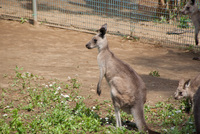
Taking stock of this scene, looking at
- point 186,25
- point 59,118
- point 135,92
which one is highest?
point 186,25

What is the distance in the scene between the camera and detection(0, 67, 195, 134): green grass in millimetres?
4285

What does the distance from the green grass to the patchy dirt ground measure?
0.33 meters

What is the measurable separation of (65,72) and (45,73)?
47 centimetres

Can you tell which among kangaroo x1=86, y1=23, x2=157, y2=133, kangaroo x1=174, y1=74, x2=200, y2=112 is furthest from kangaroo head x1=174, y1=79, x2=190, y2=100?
kangaroo x1=86, y1=23, x2=157, y2=133

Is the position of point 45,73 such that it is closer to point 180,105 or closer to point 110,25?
point 180,105

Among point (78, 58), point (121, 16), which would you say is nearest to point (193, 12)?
point (121, 16)

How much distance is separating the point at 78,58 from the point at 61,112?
350cm

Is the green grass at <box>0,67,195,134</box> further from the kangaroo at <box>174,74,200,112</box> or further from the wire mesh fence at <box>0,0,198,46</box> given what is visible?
the wire mesh fence at <box>0,0,198,46</box>

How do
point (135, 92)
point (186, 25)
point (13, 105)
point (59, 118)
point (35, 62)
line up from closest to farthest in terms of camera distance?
point (135, 92), point (59, 118), point (13, 105), point (35, 62), point (186, 25)

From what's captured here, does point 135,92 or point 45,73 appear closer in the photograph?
point 135,92

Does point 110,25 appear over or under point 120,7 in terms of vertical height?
under

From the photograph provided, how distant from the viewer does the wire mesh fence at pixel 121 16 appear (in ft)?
32.1

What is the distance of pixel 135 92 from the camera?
13.6 feet

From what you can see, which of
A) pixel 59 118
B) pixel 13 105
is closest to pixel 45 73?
pixel 13 105
